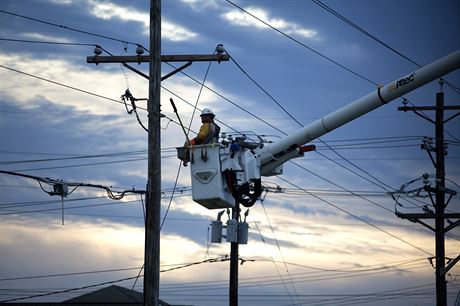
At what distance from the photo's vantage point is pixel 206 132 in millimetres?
24516

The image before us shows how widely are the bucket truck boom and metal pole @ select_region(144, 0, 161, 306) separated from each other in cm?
224

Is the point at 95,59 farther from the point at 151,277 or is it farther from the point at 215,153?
the point at 151,277

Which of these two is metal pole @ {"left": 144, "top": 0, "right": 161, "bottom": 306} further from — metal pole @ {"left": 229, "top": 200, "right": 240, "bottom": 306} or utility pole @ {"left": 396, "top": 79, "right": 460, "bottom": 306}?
utility pole @ {"left": 396, "top": 79, "right": 460, "bottom": 306}

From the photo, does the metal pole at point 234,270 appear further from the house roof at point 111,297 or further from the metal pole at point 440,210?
the house roof at point 111,297

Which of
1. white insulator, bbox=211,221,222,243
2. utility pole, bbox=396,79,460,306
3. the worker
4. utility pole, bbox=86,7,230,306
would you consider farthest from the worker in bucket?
utility pole, bbox=396,79,460,306

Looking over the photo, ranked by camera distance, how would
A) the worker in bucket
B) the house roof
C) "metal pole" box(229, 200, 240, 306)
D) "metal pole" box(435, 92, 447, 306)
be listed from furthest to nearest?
the house roof < "metal pole" box(435, 92, 447, 306) < "metal pole" box(229, 200, 240, 306) < the worker in bucket

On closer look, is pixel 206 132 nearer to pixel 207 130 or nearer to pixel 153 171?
pixel 207 130

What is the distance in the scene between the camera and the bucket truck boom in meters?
22.6

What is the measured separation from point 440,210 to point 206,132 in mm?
15814

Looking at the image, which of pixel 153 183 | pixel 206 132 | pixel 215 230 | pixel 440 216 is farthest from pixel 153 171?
pixel 440 216

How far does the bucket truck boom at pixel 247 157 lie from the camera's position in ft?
74.1

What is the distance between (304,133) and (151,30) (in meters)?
4.74

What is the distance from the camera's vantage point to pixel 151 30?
22.6 m

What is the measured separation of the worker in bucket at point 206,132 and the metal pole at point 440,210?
595 inches
